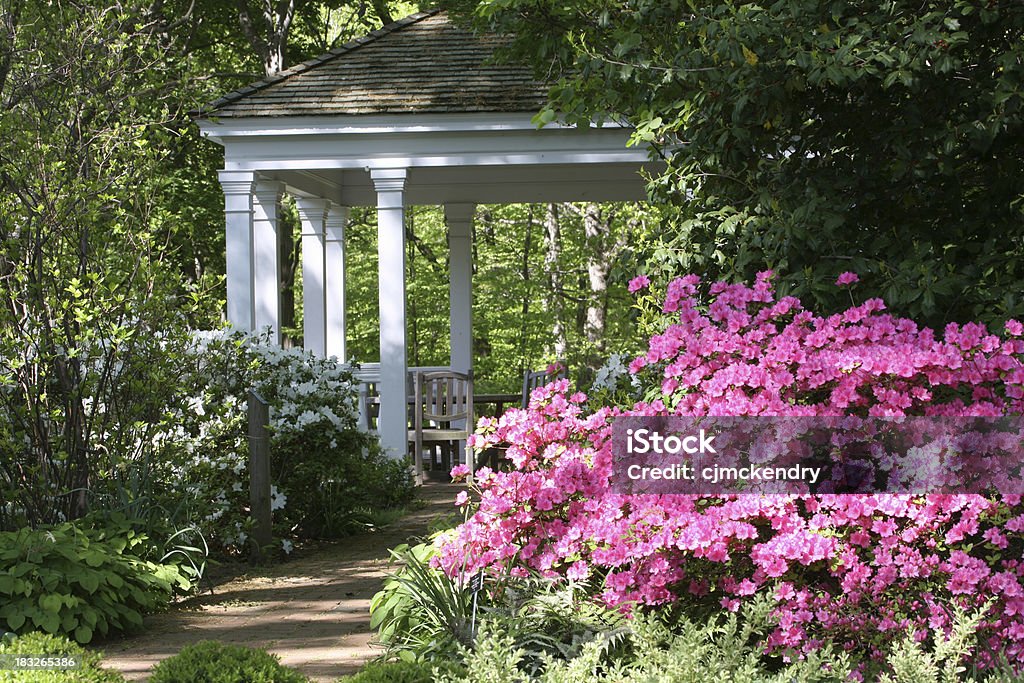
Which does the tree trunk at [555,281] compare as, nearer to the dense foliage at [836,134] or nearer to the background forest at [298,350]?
the background forest at [298,350]

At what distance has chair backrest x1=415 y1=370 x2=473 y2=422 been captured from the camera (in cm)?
1159

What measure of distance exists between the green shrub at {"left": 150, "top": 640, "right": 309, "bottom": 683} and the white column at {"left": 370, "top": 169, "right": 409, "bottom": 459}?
6.51 m

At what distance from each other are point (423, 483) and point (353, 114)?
12.6 ft

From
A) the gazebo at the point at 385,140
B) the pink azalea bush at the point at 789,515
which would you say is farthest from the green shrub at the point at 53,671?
the gazebo at the point at 385,140

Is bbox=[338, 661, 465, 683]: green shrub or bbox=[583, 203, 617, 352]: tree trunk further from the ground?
bbox=[583, 203, 617, 352]: tree trunk

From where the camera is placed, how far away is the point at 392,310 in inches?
411

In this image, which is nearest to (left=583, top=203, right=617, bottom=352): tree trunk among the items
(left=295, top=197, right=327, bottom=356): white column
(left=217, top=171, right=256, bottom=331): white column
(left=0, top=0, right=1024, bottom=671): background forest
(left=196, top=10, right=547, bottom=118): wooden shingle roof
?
(left=295, top=197, right=327, bottom=356): white column

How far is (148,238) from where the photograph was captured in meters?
6.29

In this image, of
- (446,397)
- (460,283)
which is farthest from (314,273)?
(446,397)

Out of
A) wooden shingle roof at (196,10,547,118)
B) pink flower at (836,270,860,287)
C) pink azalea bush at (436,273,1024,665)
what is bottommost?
pink azalea bush at (436,273,1024,665)

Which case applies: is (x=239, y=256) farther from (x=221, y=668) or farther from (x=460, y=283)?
(x=221, y=668)

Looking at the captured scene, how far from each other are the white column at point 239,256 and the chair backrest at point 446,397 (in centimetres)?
200

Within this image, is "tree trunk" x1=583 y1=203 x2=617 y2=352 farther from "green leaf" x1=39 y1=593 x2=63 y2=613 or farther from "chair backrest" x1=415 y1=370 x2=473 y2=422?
"green leaf" x1=39 y1=593 x2=63 y2=613

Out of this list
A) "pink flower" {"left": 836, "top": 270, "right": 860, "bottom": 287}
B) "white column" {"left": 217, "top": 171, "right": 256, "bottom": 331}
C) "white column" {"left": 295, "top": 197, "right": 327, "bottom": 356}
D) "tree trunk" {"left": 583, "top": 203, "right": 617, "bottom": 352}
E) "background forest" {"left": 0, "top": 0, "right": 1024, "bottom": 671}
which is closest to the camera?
"pink flower" {"left": 836, "top": 270, "right": 860, "bottom": 287}
